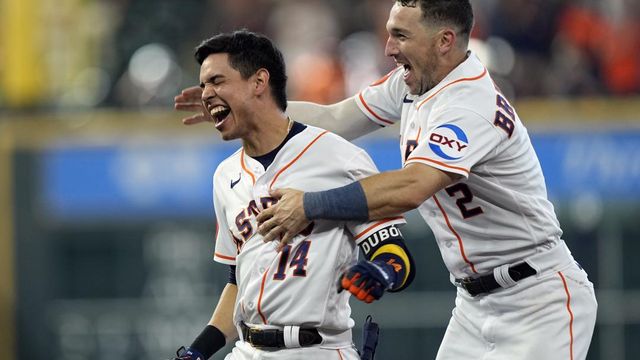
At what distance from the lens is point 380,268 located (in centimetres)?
466

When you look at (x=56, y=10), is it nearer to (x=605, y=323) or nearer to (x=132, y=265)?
(x=132, y=265)

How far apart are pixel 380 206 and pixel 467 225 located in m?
0.71

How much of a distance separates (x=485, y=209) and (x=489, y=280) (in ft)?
1.01

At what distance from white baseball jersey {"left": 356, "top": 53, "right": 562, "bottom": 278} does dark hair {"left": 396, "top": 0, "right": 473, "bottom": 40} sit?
168 mm

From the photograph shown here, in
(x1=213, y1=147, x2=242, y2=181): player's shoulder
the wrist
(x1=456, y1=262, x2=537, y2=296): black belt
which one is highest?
(x1=213, y1=147, x2=242, y2=181): player's shoulder

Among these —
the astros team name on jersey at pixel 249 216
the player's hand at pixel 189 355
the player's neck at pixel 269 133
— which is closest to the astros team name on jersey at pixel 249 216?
the astros team name on jersey at pixel 249 216

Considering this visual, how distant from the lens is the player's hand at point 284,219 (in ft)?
15.8

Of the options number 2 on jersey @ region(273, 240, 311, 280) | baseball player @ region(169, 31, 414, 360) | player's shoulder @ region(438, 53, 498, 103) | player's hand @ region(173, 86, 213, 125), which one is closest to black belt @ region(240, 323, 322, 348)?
baseball player @ region(169, 31, 414, 360)

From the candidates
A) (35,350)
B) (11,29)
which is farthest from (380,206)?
(11,29)

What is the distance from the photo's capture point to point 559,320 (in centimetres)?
547

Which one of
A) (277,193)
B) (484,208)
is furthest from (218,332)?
(484,208)

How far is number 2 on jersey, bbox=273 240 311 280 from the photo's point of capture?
15.9 ft

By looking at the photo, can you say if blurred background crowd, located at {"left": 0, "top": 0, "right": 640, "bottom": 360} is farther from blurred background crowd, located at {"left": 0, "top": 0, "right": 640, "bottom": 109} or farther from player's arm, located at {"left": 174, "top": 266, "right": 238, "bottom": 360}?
player's arm, located at {"left": 174, "top": 266, "right": 238, "bottom": 360}

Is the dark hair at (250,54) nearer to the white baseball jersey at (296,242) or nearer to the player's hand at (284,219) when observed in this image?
the white baseball jersey at (296,242)
